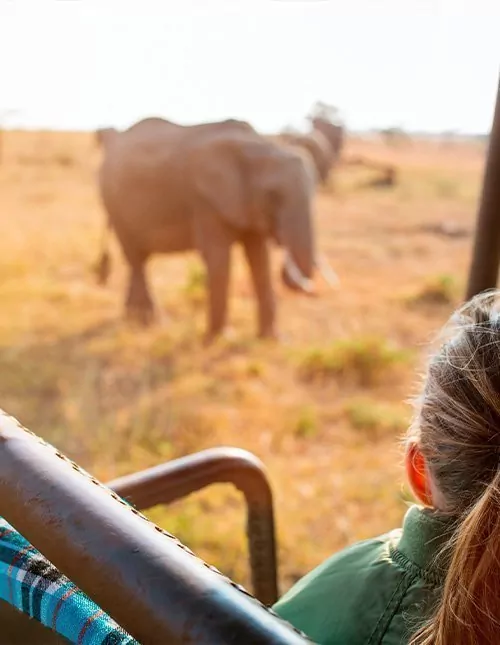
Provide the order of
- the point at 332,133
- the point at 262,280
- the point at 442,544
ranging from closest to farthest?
the point at 442,544
the point at 262,280
the point at 332,133

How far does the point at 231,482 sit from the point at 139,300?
3.46 meters

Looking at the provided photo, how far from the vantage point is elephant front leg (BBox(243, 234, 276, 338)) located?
12.9ft

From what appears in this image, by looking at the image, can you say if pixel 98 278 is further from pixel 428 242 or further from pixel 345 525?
pixel 428 242

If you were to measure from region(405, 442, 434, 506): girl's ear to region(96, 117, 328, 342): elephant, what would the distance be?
120 inches

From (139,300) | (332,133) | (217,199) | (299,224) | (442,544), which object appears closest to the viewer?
(442,544)

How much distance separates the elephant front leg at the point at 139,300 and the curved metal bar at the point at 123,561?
3809mm

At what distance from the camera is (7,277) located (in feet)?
15.7

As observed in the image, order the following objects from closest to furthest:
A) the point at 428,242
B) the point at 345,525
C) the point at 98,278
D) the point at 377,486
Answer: the point at 345,525
the point at 377,486
the point at 98,278
the point at 428,242

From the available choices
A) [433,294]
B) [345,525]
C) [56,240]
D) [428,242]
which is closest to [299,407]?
[345,525]

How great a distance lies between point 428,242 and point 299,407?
4.38 metres

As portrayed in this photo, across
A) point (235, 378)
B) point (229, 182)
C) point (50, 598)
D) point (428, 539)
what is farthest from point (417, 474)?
point (229, 182)

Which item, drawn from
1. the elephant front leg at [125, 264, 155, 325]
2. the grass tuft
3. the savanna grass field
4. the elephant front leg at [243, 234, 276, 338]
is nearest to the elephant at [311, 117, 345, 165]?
the savanna grass field

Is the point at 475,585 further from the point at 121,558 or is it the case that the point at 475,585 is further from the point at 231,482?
the point at 231,482

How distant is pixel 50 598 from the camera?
426 mm
